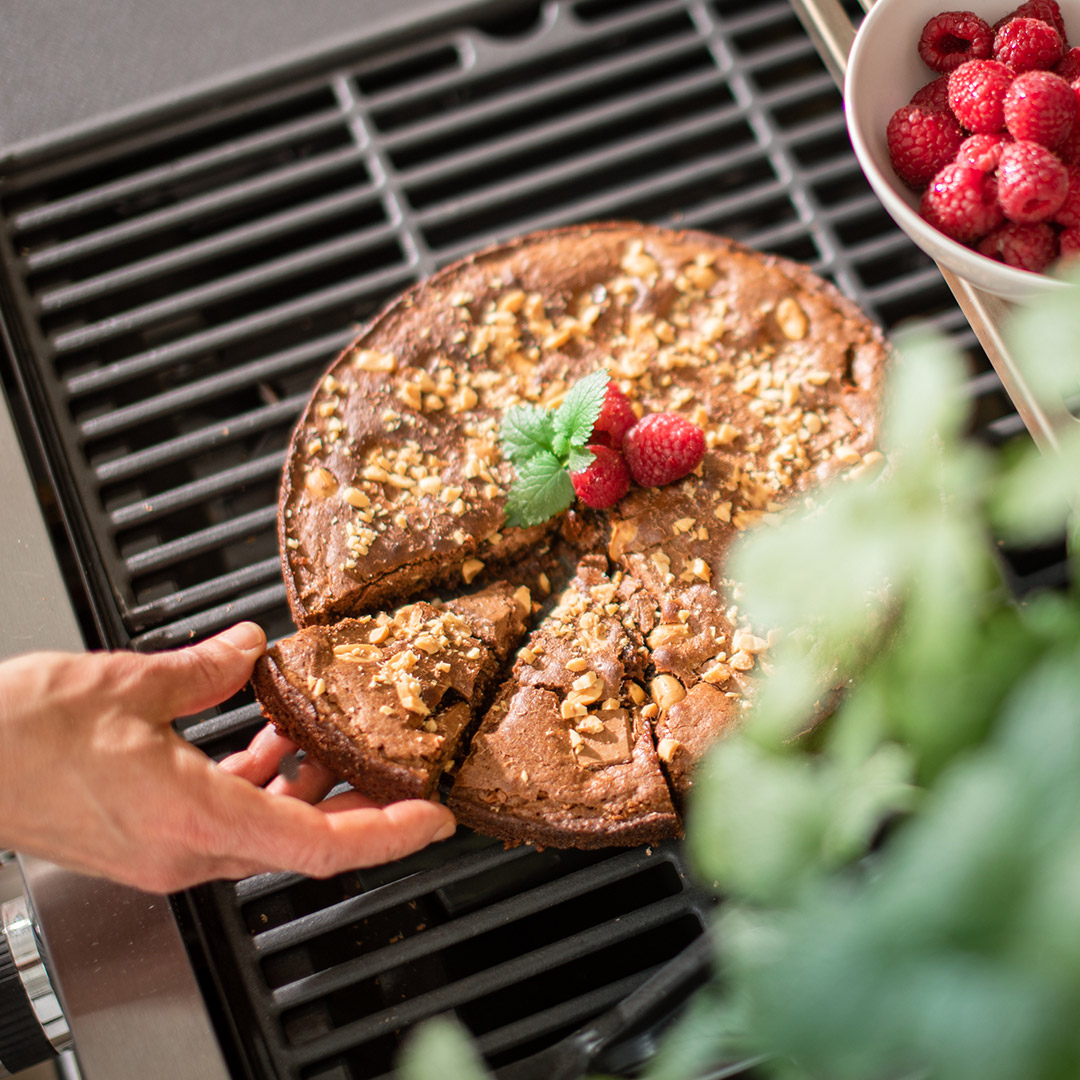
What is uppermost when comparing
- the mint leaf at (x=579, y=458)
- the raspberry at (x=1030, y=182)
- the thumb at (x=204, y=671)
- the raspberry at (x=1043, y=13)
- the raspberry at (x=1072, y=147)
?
the raspberry at (x=1043, y=13)

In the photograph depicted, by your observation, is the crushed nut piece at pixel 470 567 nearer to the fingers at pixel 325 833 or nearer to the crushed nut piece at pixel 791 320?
the fingers at pixel 325 833

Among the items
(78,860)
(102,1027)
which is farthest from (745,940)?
(102,1027)

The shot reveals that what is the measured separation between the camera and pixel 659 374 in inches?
70.8

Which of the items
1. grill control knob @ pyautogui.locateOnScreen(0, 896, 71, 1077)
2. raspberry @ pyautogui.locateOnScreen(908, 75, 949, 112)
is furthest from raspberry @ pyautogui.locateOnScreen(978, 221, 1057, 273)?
grill control knob @ pyautogui.locateOnScreen(0, 896, 71, 1077)

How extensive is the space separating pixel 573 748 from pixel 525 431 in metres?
0.53

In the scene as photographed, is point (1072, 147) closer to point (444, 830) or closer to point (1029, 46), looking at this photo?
point (1029, 46)

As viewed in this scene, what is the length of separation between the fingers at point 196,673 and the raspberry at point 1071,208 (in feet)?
4.40

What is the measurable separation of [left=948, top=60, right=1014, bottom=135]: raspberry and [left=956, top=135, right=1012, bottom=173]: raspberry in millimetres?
27

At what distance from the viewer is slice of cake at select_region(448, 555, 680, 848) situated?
1.53m

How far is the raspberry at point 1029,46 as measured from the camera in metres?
1.37

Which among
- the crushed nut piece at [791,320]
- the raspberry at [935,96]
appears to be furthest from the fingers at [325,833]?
the raspberry at [935,96]

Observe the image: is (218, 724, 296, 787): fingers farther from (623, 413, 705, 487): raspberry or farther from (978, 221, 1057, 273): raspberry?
(978, 221, 1057, 273): raspberry

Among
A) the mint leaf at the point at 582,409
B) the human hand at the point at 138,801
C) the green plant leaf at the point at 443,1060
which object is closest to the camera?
the green plant leaf at the point at 443,1060

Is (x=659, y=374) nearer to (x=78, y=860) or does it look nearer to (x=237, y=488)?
(x=237, y=488)
